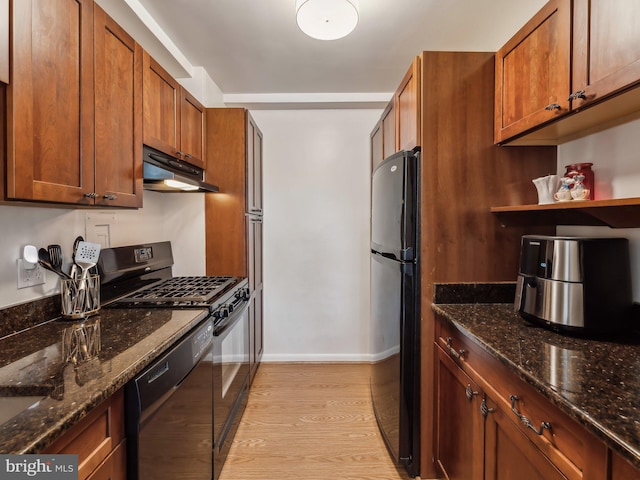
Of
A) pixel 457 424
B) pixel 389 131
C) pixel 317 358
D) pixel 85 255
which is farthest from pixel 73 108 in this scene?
pixel 317 358

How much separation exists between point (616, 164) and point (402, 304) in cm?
109

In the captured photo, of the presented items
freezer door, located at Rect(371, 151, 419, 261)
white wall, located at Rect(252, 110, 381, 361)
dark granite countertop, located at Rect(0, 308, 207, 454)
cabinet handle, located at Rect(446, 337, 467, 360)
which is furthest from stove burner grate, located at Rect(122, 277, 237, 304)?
cabinet handle, located at Rect(446, 337, 467, 360)

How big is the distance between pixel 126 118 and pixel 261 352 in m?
2.25

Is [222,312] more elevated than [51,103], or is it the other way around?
[51,103]

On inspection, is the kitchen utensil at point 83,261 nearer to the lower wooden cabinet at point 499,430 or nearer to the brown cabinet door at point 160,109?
the brown cabinet door at point 160,109

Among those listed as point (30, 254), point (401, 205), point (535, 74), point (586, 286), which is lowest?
point (586, 286)

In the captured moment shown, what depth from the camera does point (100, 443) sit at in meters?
0.86

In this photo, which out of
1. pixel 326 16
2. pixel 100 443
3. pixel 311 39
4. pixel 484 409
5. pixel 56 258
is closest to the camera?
pixel 100 443

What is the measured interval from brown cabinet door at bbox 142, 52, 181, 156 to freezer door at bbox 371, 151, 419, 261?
4.17 ft

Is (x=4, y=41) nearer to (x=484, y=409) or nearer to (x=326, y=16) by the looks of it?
(x=326, y=16)

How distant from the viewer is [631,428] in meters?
0.65

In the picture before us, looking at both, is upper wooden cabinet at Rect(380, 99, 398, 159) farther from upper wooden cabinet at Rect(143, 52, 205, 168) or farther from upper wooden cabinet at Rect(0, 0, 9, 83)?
upper wooden cabinet at Rect(0, 0, 9, 83)

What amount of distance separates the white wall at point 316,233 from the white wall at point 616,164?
177 centimetres

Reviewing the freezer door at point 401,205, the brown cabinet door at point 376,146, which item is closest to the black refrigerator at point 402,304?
the freezer door at point 401,205
